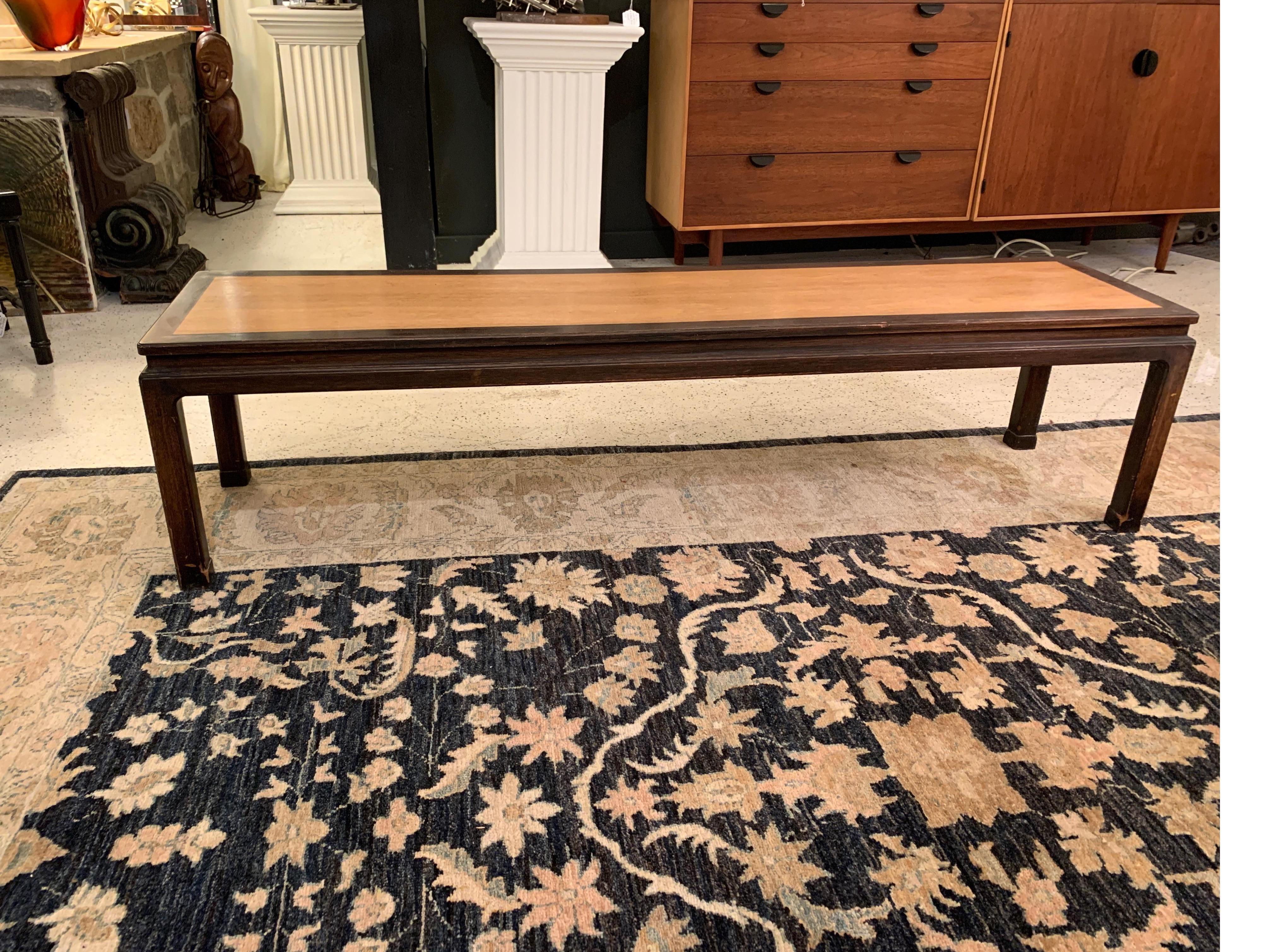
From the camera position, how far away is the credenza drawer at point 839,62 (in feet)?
10.3

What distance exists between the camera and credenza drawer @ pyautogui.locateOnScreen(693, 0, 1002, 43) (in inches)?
122

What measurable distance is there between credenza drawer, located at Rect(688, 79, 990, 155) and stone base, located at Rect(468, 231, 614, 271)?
541 mm

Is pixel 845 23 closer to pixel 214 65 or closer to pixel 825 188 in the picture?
pixel 825 188

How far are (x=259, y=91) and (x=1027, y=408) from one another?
14.1ft

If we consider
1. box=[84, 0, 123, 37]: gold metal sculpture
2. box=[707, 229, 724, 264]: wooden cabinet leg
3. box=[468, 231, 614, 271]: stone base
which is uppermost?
box=[84, 0, 123, 37]: gold metal sculpture

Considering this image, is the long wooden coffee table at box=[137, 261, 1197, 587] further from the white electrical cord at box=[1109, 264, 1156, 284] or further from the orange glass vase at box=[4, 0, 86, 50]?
the white electrical cord at box=[1109, 264, 1156, 284]

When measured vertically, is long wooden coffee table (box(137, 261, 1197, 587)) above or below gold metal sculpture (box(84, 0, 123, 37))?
below

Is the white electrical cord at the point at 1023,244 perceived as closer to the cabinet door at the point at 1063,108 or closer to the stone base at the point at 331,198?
the cabinet door at the point at 1063,108

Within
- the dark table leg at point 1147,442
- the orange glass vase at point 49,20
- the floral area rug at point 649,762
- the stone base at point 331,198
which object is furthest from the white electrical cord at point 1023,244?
the orange glass vase at point 49,20

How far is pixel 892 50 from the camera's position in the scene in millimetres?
3254

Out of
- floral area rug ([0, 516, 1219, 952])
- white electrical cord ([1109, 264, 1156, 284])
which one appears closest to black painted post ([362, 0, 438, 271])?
floral area rug ([0, 516, 1219, 952])

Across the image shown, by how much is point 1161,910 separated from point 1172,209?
130 inches

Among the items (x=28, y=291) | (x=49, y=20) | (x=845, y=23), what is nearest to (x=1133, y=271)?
(x=845, y=23)
